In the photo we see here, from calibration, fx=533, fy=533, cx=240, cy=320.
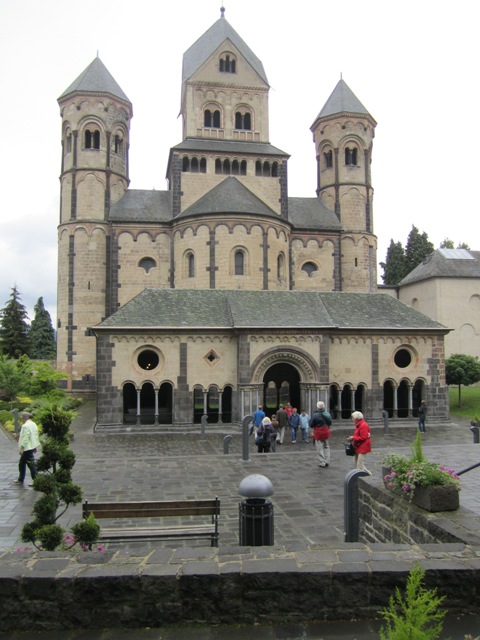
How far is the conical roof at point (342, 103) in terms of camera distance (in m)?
45.1

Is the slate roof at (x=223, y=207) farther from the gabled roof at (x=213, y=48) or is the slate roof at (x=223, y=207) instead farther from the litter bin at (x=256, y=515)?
the litter bin at (x=256, y=515)

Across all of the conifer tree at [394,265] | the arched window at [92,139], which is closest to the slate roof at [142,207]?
the arched window at [92,139]

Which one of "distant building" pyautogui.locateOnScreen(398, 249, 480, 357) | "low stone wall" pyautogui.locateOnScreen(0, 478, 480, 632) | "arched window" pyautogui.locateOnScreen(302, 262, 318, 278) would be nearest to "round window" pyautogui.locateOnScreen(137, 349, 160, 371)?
"arched window" pyautogui.locateOnScreen(302, 262, 318, 278)

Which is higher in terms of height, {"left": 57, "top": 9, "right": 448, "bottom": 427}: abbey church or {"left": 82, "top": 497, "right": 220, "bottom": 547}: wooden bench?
{"left": 57, "top": 9, "right": 448, "bottom": 427}: abbey church


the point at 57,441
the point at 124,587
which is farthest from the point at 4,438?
the point at 124,587

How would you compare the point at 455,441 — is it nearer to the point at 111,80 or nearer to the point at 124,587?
the point at 124,587

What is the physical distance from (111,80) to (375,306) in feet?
97.6

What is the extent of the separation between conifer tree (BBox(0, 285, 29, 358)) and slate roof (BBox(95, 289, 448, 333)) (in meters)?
32.8

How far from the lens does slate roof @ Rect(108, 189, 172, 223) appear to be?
133ft

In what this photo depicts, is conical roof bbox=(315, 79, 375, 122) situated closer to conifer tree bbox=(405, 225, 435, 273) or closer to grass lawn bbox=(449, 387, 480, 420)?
conifer tree bbox=(405, 225, 435, 273)

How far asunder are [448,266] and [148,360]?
32.5 m

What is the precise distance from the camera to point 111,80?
4425 centimetres

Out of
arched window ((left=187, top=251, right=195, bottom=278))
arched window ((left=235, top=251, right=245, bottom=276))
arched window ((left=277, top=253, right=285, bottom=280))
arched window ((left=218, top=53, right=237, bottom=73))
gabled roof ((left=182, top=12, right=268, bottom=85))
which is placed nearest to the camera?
arched window ((left=235, top=251, right=245, bottom=276))

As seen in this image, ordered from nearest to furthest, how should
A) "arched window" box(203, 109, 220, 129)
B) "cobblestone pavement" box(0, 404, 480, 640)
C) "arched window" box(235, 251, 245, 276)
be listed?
"cobblestone pavement" box(0, 404, 480, 640)
"arched window" box(235, 251, 245, 276)
"arched window" box(203, 109, 220, 129)
